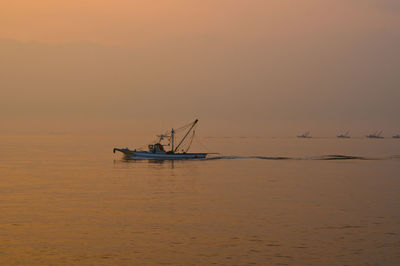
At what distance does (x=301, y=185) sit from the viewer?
78.7 meters

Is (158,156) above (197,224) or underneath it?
above

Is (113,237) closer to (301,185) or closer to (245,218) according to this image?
(245,218)

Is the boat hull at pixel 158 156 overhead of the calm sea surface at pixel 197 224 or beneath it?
overhead

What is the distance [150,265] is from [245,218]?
17295 mm

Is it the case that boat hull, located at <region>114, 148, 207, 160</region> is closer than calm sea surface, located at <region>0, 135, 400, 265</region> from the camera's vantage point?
No

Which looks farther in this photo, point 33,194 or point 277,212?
point 33,194

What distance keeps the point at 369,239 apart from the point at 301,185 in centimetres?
4082

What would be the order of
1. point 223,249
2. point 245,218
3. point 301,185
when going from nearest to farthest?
point 223,249, point 245,218, point 301,185

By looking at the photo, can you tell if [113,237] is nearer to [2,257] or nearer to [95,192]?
[2,257]

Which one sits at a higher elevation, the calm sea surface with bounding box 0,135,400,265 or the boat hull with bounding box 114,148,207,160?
the boat hull with bounding box 114,148,207,160

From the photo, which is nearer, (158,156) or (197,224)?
(197,224)

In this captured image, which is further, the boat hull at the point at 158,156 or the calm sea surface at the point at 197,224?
the boat hull at the point at 158,156

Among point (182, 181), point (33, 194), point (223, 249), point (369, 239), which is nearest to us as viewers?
point (223, 249)

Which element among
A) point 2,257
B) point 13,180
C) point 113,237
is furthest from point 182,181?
point 2,257
